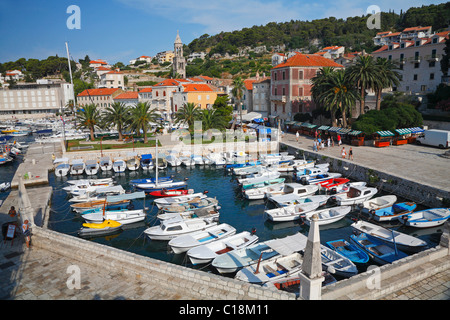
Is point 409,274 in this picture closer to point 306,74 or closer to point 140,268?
point 140,268

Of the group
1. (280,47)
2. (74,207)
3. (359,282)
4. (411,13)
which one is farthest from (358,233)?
(280,47)

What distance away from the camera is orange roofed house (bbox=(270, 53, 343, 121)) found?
5362 centimetres

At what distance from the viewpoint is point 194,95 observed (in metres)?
77.2

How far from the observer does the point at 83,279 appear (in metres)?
13.4

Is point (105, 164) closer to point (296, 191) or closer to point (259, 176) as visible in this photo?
point (259, 176)

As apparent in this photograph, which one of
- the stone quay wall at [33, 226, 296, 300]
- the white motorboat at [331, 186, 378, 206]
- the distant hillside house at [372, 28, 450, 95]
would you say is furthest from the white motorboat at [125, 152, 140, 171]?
the distant hillside house at [372, 28, 450, 95]

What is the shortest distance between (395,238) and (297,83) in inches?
1576

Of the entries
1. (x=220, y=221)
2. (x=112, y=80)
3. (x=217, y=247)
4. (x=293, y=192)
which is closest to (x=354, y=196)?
(x=293, y=192)

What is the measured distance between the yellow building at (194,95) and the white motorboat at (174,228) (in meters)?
58.2

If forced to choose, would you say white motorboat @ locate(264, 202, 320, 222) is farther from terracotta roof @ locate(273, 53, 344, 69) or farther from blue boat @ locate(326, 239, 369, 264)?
terracotta roof @ locate(273, 53, 344, 69)

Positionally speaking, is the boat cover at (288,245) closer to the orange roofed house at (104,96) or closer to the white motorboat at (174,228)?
the white motorboat at (174,228)

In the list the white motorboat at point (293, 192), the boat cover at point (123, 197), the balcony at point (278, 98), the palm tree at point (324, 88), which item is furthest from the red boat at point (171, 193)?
the balcony at point (278, 98)

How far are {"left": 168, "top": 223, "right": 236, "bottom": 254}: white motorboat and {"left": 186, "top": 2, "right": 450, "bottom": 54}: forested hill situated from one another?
368ft
